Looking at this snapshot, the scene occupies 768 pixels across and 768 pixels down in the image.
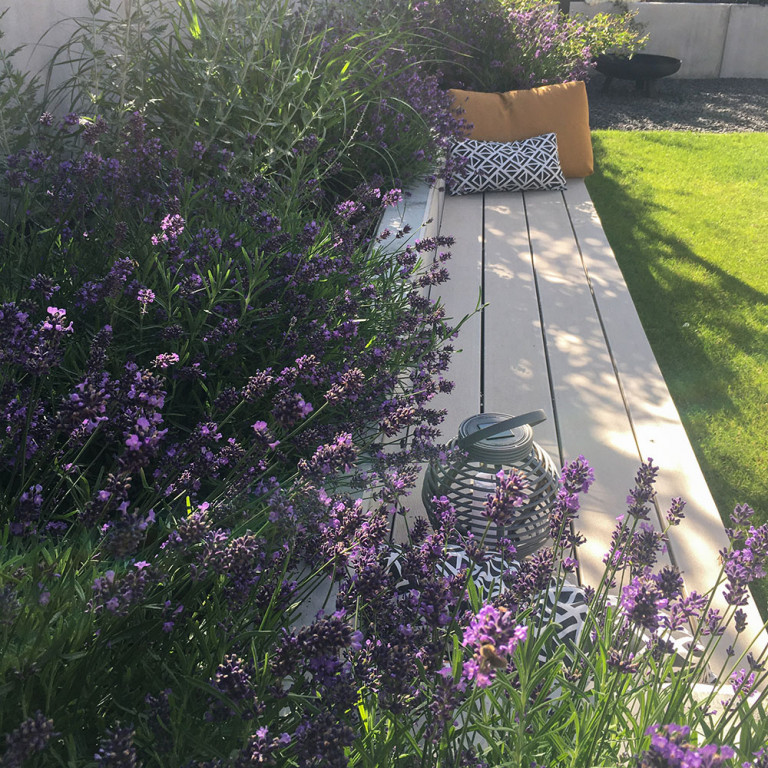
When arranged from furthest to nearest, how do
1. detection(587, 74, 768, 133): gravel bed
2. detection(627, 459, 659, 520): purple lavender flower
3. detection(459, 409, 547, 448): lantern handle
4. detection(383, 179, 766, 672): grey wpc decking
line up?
detection(587, 74, 768, 133): gravel bed
detection(383, 179, 766, 672): grey wpc decking
detection(459, 409, 547, 448): lantern handle
detection(627, 459, 659, 520): purple lavender flower

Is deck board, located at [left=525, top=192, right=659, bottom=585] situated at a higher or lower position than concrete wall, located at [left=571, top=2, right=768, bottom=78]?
higher

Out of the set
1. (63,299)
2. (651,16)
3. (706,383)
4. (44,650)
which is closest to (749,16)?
(651,16)

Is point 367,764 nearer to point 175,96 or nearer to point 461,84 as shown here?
point 175,96

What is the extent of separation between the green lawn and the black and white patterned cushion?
0.51m

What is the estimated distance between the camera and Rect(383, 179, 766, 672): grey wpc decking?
2.30 m

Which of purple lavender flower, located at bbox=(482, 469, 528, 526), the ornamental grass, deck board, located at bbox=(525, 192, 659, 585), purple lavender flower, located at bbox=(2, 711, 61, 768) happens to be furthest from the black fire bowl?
purple lavender flower, located at bbox=(2, 711, 61, 768)

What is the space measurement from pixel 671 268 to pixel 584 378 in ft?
6.07

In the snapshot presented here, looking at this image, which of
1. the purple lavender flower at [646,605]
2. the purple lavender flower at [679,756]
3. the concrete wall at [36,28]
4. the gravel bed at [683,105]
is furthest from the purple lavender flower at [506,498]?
the gravel bed at [683,105]

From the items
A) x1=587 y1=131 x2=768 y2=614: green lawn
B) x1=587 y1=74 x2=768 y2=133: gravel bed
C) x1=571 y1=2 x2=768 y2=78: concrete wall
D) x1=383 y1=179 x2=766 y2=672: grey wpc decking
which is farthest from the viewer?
x1=571 y1=2 x2=768 y2=78: concrete wall

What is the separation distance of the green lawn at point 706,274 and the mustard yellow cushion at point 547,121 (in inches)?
14.3

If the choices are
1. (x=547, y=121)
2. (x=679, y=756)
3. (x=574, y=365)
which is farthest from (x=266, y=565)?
(x=547, y=121)

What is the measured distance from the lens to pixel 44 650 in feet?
2.96

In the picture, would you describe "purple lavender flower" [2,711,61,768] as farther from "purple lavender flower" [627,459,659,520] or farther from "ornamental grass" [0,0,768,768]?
"purple lavender flower" [627,459,659,520]

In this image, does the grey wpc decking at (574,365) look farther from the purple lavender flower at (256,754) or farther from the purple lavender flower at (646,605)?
the purple lavender flower at (256,754)
